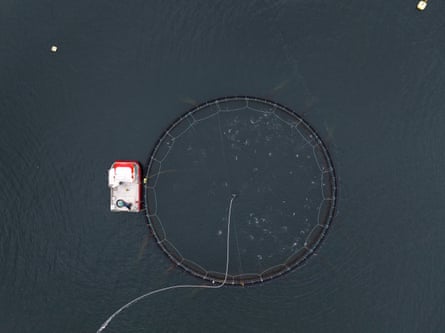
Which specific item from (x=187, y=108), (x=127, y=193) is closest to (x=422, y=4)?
(x=187, y=108)

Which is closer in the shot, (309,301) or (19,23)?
(309,301)

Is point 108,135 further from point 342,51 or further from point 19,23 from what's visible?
point 342,51

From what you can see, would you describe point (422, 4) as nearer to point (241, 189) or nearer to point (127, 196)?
point (241, 189)

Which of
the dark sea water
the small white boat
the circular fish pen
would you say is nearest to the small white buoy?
the dark sea water

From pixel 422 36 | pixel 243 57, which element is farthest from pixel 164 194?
pixel 422 36

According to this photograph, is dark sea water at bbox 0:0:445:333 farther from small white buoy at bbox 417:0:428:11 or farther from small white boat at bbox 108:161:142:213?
small white boat at bbox 108:161:142:213
